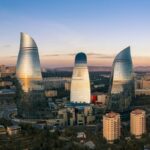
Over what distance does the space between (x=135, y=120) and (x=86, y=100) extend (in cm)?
555

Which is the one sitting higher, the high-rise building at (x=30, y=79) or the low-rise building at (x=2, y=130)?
the high-rise building at (x=30, y=79)

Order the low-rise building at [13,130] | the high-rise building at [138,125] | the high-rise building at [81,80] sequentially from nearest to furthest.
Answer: the low-rise building at [13,130]
the high-rise building at [138,125]
the high-rise building at [81,80]

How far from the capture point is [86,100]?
898 inches

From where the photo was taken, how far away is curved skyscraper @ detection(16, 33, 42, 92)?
22156 mm

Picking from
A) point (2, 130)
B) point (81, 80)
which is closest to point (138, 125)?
point (2, 130)

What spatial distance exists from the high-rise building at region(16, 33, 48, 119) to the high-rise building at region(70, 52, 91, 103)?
180 cm

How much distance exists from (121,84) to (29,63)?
16.1 ft

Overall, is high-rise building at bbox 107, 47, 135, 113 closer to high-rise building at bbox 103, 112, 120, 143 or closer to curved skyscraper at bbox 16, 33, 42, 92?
curved skyscraper at bbox 16, 33, 42, 92

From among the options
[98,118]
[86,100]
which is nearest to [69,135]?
[98,118]

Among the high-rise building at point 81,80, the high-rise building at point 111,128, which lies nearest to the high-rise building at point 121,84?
the high-rise building at point 81,80

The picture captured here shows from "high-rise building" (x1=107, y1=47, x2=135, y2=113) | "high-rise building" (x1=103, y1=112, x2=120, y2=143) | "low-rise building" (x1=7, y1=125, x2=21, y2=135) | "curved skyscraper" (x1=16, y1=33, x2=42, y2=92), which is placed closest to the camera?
"high-rise building" (x1=103, y1=112, x2=120, y2=143)

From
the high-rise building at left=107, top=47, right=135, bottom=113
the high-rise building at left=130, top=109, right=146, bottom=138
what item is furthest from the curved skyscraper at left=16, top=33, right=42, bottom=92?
the high-rise building at left=130, top=109, right=146, bottom=138

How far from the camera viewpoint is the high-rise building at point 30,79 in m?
22.1

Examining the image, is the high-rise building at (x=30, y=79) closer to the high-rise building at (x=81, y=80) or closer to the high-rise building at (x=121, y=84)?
the high-rise building at (x=81, y=80)
